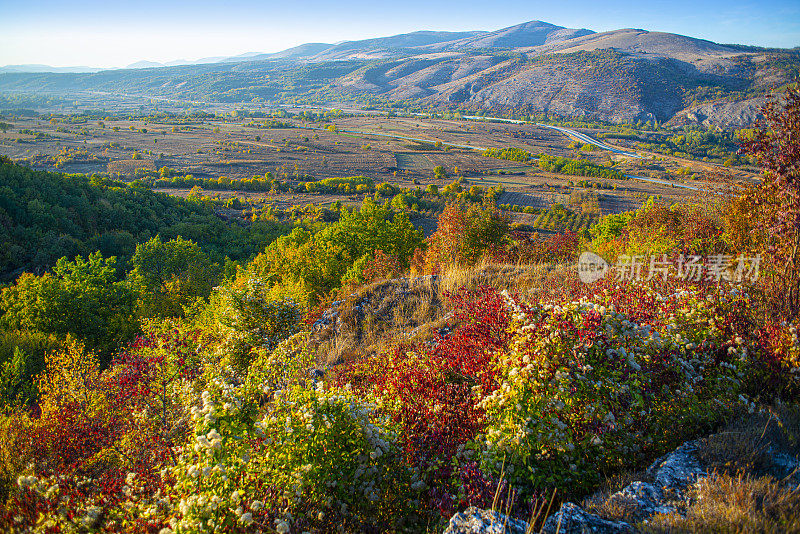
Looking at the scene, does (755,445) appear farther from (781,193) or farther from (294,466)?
(294,466)

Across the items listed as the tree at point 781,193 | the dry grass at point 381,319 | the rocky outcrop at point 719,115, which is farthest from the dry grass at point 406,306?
the rocky outcrop at point 719,115

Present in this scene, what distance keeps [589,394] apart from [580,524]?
3.93ft

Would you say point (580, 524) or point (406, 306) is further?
point (406, 306)

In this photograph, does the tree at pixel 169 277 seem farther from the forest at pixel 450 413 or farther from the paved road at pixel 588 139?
the paved road at pixel 588 139

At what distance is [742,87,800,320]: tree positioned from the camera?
5477 millimetres

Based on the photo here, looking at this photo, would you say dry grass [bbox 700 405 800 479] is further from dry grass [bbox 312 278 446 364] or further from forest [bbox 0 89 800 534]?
dry grass [bbox 312 278 446 364]

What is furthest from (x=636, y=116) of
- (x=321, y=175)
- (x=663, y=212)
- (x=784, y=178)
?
(x=784, y=178)

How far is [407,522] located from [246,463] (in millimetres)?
1626

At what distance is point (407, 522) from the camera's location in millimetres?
3836

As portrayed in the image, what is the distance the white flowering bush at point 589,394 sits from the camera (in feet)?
12.4

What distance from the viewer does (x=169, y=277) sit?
958 inches

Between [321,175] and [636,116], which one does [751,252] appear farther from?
[636,116]

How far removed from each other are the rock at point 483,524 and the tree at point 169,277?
58.1 feet

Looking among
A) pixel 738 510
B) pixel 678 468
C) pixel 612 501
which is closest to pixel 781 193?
pixel 678 468
